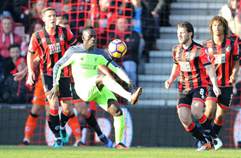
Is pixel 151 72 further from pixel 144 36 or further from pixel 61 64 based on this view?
pixel 61 64

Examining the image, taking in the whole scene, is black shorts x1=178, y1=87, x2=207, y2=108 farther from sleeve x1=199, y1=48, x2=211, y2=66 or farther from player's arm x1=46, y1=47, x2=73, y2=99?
player's arm x1=46, y1=47, x2=73, y2=99

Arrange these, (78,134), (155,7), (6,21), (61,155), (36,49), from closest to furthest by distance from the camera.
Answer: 1. (61,155)
2. (36,49)
3. (78,134)
4. (6,21)
5. (155,7)

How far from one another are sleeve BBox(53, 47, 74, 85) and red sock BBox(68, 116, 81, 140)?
7.17 ft

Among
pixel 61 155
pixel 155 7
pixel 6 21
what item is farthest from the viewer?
pixel 155 7

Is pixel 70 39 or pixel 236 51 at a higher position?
pixel 70 39

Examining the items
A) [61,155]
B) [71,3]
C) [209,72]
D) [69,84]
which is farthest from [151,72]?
[61,155]

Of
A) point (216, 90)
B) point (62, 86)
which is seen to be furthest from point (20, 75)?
point (216, 90)

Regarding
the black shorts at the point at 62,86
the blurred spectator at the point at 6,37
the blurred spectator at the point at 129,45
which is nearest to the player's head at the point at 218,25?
the black shorts at the point at 62,86

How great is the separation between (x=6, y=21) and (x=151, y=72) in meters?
3.30

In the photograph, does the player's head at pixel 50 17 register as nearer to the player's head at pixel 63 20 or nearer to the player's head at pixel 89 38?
the player's head at pixel 89 38

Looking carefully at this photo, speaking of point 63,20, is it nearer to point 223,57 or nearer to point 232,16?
point 232,16

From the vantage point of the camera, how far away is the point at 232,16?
2095cm

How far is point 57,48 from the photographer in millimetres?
17969

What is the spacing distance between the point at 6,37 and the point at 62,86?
12.9 ft
